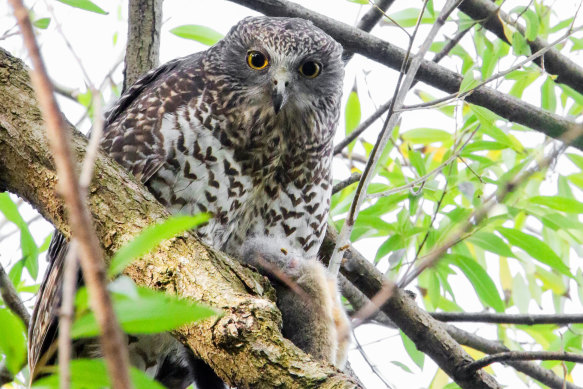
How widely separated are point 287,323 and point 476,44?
79.0 inches

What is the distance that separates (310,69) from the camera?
150 inches

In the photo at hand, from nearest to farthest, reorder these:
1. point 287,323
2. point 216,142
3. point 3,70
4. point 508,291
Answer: point 3,70, point 287,323, point 216,142, point 508,291

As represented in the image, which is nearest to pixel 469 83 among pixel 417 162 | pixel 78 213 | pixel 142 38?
pixel 417 162

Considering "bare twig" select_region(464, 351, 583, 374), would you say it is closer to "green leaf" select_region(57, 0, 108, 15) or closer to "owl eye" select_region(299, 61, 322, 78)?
"owl eye" select_region(299, 61, 322, 78)

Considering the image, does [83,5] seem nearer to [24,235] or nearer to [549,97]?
[24,235]

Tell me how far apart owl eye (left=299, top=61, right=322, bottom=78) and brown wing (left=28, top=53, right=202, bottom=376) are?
0.59 metres

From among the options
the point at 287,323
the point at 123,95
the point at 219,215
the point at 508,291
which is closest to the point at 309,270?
the point at 287,323

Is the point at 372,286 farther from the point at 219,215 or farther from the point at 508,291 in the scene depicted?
the point at 508,291

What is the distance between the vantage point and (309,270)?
3279 mm

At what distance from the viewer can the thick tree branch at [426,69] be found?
3838 millimetres

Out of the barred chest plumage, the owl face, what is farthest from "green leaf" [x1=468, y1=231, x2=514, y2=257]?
the owl face

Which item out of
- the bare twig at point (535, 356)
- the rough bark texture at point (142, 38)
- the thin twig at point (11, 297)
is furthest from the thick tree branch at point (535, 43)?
the thin twig at point (11, 297)

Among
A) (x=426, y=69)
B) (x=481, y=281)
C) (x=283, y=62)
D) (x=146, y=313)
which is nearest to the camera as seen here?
(x=146, y=313)

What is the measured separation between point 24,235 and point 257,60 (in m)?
1.57
